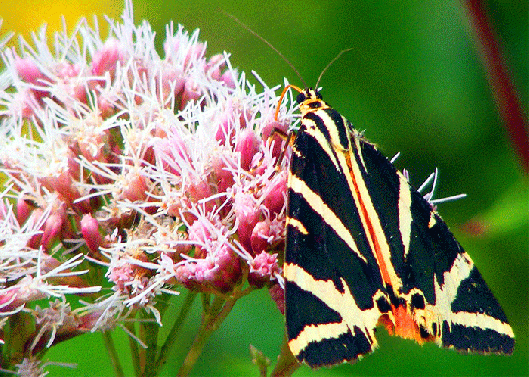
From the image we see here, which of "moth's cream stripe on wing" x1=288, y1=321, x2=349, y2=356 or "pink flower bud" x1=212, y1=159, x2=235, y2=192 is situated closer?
"moth's cream stripe on wing" x1=288, y1=321, x2=349, y2=356

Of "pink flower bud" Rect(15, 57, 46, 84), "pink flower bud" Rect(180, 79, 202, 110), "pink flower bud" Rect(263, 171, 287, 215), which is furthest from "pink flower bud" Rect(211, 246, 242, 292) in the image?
"pink flower bud" Rect(15, 57, 46, 84)

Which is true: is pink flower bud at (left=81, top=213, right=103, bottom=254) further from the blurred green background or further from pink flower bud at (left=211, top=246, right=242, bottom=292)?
the blurred green background

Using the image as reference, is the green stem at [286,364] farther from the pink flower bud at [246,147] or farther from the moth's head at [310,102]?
the moth's head at [310,102]

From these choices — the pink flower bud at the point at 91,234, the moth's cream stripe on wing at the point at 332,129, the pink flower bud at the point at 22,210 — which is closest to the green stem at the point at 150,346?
the pink flower bud at the point at 91,234

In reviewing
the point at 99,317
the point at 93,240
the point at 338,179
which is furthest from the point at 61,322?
the point at 338,179

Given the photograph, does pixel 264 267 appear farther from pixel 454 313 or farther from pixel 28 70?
pixel 28 70

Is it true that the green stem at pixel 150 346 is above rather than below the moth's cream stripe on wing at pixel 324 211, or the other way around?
below

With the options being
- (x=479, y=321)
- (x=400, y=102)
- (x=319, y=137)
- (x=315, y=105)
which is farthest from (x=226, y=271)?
(x=400, y=102)
